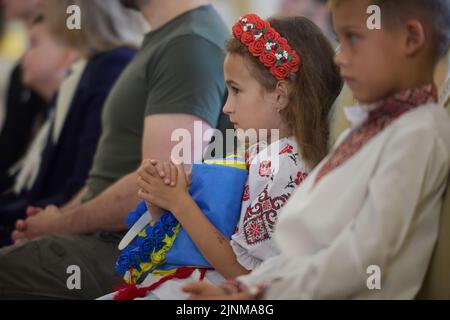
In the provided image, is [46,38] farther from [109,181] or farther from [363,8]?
[363,8]

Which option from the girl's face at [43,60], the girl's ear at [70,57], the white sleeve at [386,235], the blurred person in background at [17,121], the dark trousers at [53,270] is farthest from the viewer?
the blurred person in background at [17,121]

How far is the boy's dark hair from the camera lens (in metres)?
1.22

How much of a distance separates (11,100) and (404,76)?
7.61ft

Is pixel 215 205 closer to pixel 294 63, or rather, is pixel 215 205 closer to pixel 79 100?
pixel 294 63

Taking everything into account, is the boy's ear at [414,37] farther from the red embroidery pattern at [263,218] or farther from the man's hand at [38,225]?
the man's hand at [38,225]

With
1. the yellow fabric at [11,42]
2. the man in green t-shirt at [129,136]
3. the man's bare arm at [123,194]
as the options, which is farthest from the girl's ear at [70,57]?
the yellow fabric at [11,42]

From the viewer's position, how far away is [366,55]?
1.21 m

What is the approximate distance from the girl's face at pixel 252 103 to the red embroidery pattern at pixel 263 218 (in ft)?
0.60

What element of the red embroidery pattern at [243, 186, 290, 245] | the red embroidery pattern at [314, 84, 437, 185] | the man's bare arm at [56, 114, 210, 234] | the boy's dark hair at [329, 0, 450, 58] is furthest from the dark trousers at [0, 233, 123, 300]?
the boy's dark hair at [329, 0, 450, 58]

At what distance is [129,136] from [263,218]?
68 centimetres

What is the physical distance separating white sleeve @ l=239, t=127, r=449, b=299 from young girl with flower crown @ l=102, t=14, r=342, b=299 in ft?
0.84

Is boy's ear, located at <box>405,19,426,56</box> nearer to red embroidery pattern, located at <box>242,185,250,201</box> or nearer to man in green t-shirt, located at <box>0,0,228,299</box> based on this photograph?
red embroidery pattern, located at <box>242,185,250,201</box>

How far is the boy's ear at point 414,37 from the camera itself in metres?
1.20
